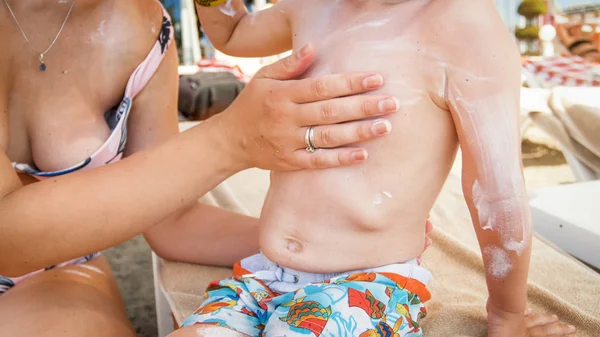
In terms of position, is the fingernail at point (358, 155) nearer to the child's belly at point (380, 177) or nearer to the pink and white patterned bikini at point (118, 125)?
the child's belly at point (380, 177)

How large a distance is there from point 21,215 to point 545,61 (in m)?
4.34

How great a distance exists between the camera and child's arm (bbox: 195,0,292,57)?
114 cm

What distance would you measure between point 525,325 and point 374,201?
36 cm

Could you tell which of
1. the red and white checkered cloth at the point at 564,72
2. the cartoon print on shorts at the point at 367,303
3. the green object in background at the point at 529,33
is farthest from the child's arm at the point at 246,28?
the green object in background at the point at 529,33

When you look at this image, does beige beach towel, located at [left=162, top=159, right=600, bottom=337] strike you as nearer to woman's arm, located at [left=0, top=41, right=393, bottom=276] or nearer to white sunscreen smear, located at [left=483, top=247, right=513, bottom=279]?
white sunscreen smear, located at [left=483, top=247, right=513, bottom=279]

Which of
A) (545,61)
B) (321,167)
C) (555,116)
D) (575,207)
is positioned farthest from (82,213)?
(545,61)

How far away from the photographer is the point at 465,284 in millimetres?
1213

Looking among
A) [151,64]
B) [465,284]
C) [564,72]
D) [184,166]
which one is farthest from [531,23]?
[184,166]

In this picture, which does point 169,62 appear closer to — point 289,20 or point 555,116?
point 289,20

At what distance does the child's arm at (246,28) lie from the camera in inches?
44.8

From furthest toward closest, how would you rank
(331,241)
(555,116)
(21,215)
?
(555,116), (331,241), (21,215)

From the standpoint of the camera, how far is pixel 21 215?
83 cm

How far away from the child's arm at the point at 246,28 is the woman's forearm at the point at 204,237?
0.40 metres

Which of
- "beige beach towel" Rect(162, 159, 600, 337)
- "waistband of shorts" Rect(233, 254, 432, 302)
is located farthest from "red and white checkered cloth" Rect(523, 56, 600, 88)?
"waistband of shorts" Rect(233, 254, 432, 302)
